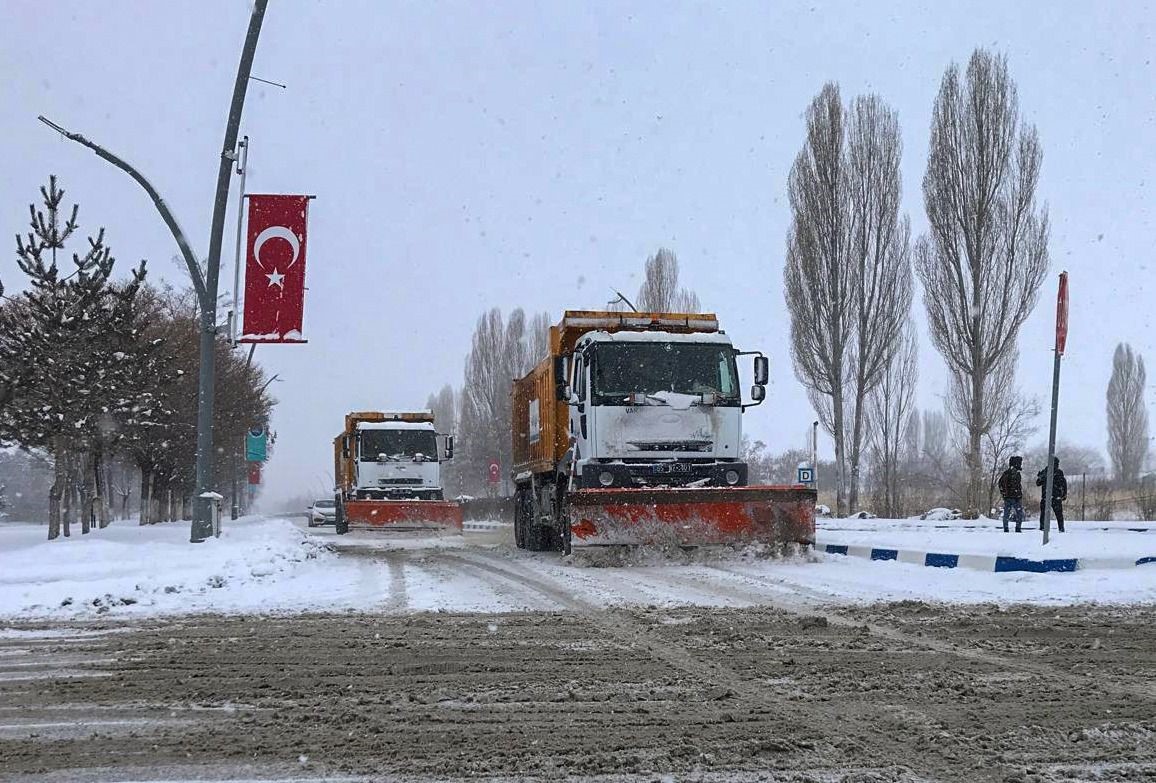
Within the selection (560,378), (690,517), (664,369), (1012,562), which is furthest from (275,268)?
(1012,562)

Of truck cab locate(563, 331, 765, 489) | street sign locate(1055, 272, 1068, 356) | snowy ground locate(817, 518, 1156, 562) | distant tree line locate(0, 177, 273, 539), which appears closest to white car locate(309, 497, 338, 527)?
distant tree line locate(0, 177, 273, 539)

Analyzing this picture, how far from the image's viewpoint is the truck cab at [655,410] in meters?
14.9

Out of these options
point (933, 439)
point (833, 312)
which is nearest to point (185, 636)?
point (833, 312)

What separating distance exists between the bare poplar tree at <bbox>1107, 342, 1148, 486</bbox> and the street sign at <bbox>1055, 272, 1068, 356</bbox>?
55322 millimetres

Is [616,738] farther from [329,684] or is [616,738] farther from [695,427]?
[695,427]

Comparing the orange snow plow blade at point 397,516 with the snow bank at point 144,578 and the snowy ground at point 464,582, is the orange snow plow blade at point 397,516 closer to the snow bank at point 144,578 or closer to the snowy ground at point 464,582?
the snowy ground at point 464,582

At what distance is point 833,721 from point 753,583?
6.83 metres

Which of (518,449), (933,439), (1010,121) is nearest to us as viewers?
(518,449)

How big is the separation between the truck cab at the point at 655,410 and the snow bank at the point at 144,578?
13.6 feet

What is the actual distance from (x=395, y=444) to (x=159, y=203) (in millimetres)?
13879

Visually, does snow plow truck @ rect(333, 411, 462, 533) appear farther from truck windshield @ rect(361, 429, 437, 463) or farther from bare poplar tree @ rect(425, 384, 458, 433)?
bare poplar tree @ rect(425, 384, 458, 433)

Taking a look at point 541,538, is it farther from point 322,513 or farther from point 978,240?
point 322,513

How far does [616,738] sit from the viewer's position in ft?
14.5

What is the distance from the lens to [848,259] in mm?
36531
